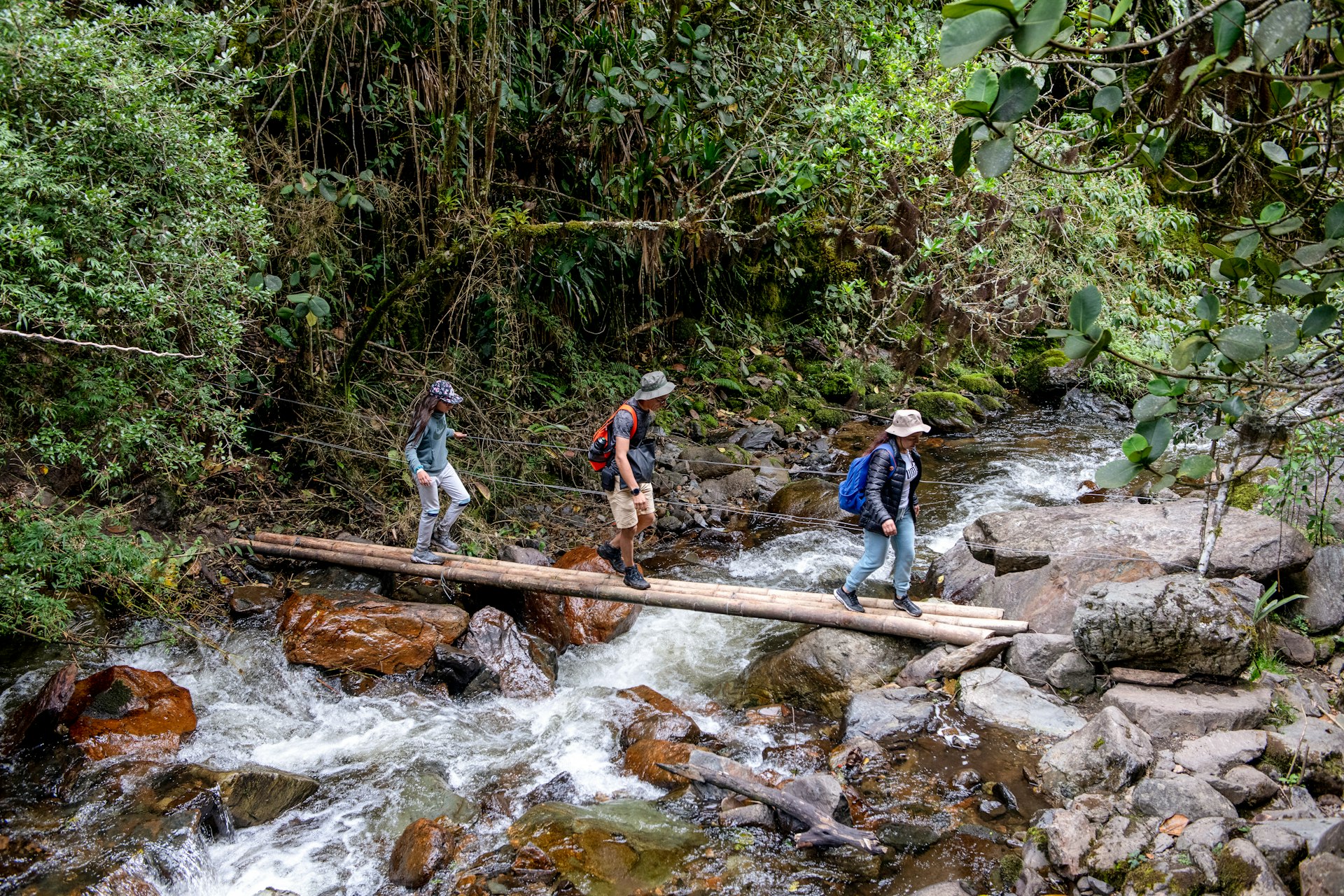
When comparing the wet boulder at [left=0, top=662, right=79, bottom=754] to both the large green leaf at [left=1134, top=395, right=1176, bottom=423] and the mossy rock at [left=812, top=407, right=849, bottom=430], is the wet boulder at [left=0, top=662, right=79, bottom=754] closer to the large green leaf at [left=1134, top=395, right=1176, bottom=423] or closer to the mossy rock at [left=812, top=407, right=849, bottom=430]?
the large green leaf at [left=1134, top=395, right=1176, bottom=423]

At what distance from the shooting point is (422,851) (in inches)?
170

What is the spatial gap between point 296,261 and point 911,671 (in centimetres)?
640

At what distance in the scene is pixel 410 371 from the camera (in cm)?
855

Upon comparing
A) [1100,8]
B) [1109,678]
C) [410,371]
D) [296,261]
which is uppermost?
[1100,8]

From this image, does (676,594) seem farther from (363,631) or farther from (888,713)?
(363,631)

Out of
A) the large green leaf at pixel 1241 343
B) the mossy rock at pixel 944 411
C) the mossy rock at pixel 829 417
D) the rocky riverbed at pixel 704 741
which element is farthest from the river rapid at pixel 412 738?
the mossy rock at pixel 944 411

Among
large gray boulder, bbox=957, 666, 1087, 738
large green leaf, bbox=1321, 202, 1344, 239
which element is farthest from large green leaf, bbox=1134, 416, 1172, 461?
large gray boulder, bbox=957, 666, 1087, 738

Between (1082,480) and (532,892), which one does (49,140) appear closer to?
(532,892)

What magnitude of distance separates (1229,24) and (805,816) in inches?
Answer: 152

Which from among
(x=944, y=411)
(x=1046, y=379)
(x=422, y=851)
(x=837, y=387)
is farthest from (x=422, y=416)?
(x=1046, y=379)

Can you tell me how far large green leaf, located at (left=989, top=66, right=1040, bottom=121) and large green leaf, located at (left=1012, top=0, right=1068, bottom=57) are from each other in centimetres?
19

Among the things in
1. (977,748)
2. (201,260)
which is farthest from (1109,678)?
(201,260)

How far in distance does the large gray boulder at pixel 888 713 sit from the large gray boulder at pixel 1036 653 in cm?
65

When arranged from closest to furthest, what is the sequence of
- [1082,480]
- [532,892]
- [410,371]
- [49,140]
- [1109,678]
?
1. [532,892]
2. [49,140]
3. [1109,678]
4. [410,371]
5. [1082,480]
